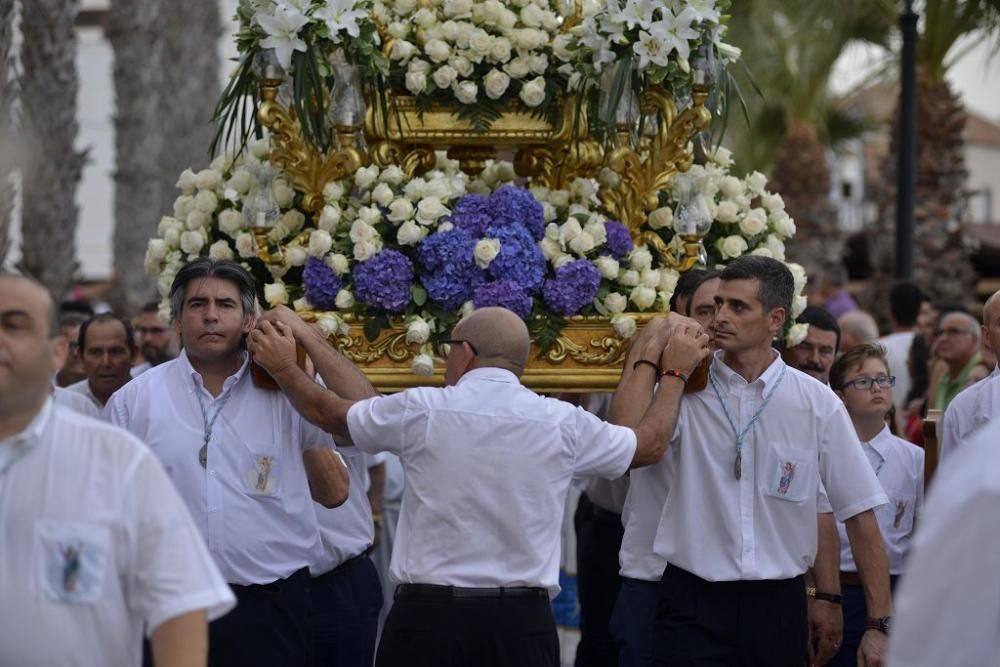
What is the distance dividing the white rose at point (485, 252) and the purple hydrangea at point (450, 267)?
0.04 metres

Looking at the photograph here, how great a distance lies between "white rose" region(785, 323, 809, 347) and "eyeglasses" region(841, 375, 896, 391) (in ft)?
0.85

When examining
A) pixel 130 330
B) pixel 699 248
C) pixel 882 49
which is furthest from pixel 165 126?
pixel 699 248

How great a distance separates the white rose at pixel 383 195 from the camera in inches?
243

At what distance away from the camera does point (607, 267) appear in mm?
6152

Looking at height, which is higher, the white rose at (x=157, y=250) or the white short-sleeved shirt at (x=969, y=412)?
the white rose at (x=157, y=250)

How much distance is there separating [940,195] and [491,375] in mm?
11934

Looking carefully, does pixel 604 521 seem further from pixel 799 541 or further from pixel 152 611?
pixel 152 611

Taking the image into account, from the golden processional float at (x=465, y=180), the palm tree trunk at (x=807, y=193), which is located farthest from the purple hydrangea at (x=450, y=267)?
the palm tree trunk at (x=807, y=193)

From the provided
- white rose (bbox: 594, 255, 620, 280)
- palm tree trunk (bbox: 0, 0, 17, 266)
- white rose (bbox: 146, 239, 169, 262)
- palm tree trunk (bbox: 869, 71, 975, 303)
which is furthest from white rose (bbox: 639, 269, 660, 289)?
palm tree trunk (bbox: 869, 71, 975, 303)

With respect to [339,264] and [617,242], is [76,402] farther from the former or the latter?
[617,242]

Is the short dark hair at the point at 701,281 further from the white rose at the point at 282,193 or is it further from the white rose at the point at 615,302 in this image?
the white rose at the point at 282,193

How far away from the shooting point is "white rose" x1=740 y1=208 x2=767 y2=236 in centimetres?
665

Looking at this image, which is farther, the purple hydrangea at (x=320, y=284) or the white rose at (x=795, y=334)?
the white rose at (x=795, y=334)

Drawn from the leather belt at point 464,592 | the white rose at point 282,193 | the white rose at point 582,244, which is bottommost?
the leather belt at point 464,592
